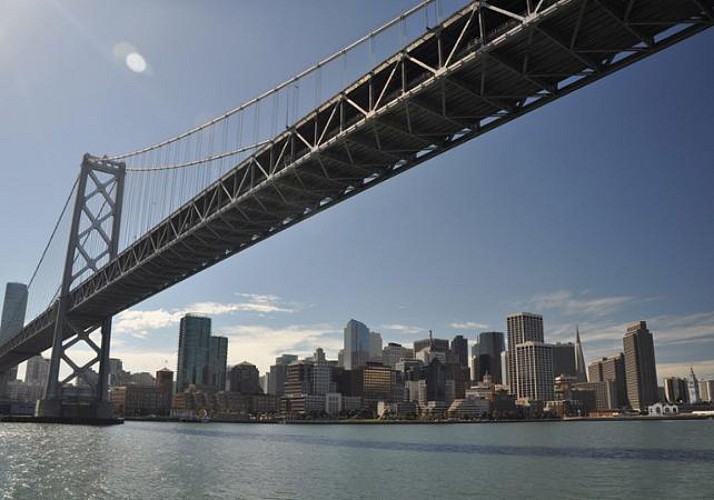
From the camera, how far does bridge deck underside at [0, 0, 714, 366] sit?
23500 millimetres

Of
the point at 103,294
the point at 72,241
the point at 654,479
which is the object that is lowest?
the point at 654,479

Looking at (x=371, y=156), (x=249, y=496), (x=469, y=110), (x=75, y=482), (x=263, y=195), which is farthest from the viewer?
(x=263, y=195)

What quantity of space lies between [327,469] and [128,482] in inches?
385

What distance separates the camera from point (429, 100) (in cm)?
2909

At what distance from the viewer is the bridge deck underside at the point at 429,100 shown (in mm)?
23500

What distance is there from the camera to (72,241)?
7675cm

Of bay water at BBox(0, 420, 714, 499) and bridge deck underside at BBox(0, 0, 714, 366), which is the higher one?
bridge deck underside at BBox(0, 0, 714, 366)

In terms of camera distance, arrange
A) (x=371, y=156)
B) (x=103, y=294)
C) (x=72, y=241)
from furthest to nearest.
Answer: (x=72, y=241)
(x=103, y=294)
(x=371, y=156)

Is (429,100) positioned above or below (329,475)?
above

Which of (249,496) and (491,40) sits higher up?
(491,40)

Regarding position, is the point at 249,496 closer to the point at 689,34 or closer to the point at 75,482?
the point at 75,482

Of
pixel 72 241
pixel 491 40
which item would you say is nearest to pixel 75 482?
pixel 491 40

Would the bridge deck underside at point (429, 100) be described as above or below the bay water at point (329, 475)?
above

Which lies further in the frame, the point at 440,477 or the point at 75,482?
the point at 440,477
